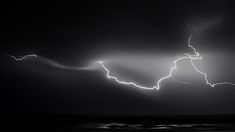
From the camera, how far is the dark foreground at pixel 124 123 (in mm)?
1350

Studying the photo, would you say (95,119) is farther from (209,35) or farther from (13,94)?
(209,35)

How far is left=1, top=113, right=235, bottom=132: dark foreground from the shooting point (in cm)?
135

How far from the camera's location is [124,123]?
1.36m

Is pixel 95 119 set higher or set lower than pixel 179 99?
lower

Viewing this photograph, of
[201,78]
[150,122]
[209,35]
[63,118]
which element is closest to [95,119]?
[63,118]

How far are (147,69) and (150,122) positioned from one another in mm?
241

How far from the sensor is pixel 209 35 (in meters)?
1.39

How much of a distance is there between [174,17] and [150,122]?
1.65 ft

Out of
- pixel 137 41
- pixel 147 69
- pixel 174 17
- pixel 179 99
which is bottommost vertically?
pixel 179 99

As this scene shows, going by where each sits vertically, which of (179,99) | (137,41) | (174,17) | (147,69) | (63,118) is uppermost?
(174,17)

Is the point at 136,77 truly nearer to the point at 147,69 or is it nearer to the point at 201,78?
the point at 147,69

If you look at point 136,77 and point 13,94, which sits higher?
point 136,77

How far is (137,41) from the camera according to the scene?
1.39 m

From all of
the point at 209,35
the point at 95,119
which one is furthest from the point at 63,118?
the point at 209,35
